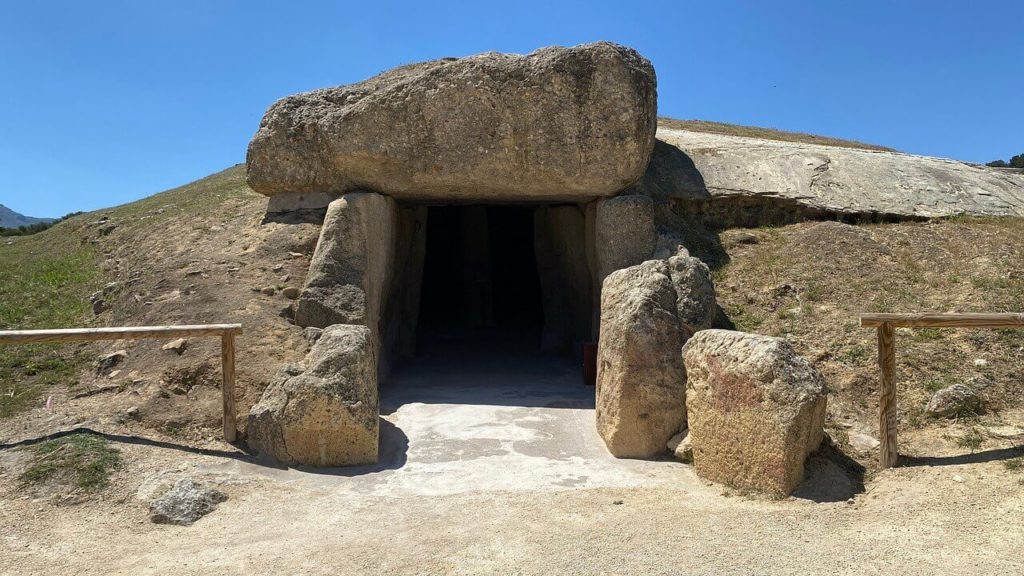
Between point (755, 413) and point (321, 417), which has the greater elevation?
point (755, 413)

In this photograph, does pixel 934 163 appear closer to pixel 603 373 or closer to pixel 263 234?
pixel 603 373

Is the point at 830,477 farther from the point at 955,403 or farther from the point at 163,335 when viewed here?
the point at 163,335

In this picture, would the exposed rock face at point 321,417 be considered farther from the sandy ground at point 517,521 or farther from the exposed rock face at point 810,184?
the exposed rock face at point 810,184

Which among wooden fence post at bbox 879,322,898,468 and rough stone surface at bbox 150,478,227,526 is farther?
wooden fence post at bbox 879,322,898,468

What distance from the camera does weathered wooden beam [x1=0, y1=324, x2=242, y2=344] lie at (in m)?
6.54

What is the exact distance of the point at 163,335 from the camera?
6.74m

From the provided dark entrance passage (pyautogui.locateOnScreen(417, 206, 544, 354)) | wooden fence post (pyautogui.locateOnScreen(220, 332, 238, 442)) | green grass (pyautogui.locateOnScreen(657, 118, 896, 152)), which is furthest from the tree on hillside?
wooden fence post (pyautogui.locateOnScreen(220, 332, 238, 442))

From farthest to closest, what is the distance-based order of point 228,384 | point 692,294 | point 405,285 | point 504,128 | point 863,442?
point 405,285 → point 504,128 → point 692,294 → point 228,384 → point 863,442

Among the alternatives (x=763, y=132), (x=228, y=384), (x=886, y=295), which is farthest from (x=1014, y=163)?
(x=228, y=384)

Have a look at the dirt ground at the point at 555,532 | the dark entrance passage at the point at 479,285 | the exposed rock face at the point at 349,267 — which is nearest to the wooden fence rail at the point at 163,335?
the dirt ground at the point at 555,532

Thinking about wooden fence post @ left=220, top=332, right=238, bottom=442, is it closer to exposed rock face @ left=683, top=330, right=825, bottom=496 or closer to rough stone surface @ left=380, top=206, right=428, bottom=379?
rough stone surface @ left=380, top=206, right=428, bottom=379

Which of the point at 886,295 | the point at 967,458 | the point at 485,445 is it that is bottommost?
the point at 485,445

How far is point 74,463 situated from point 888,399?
6328 mm

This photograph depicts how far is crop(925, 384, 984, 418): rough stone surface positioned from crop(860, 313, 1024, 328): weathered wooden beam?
790 mm
